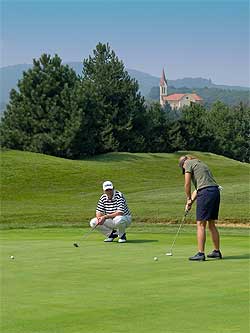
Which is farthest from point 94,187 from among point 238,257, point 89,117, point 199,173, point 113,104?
point 238,257

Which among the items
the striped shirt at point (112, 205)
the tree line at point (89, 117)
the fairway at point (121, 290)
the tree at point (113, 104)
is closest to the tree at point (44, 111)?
the tree line at point (89, 117)

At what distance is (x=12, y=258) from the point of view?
12.0 m

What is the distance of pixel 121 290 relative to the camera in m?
8.69

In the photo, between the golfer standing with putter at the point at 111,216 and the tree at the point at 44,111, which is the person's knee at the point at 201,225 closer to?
the golfer standing with putter at the point at 111,216

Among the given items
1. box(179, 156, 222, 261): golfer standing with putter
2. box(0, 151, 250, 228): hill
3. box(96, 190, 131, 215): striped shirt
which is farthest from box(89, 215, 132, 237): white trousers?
box(0, 151, 250, 228): hill

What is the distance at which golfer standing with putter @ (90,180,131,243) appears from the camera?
50.3ft

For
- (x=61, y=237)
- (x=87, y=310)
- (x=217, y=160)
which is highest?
(x=87, y=310)

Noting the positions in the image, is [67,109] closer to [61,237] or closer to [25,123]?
[25,123]

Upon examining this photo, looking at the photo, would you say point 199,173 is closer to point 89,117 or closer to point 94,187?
point 94,187

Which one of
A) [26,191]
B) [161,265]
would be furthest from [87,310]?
[26,191]

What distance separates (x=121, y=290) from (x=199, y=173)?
4062 millimetres

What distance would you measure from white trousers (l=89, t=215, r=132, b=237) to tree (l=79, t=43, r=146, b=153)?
2290 inches

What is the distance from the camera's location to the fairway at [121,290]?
6.79 m

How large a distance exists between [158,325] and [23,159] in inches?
1989
